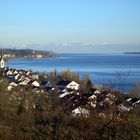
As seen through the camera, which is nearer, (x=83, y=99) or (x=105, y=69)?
(x=83, y=99)

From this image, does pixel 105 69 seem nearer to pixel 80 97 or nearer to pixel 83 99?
pixel 80 97

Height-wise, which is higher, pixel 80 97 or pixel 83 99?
pixel 83 99

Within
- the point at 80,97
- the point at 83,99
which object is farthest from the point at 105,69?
the point at 83,99

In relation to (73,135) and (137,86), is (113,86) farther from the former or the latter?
(137,86)

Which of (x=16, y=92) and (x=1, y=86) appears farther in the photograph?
(x=16, y=92)

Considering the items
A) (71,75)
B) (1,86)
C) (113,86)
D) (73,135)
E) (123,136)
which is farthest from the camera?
(71,75)

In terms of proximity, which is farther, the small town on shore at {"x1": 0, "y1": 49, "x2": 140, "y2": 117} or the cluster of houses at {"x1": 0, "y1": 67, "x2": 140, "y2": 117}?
the cluster of houses at {"x1": 0, "y1": 67, "x2": 140, "y2": 117}

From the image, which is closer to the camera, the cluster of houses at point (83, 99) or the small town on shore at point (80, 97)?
the small town on shore at point (80, 97)

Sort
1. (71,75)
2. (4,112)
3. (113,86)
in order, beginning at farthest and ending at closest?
(71,75) → (4,112) → (113,86)

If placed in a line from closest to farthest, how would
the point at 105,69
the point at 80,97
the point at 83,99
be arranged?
the point at 83,99, the point at 80,97, the point at 105,69

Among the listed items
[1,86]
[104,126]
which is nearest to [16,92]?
[1,86]

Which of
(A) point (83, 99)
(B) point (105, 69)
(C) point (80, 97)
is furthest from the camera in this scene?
(B) point (105, 69)
